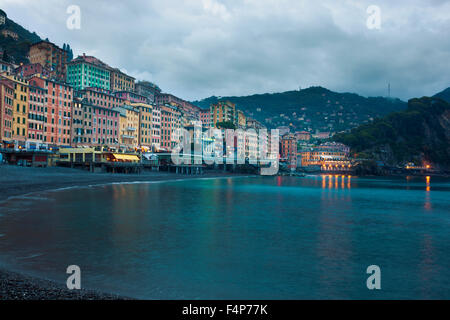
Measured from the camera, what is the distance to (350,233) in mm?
23672

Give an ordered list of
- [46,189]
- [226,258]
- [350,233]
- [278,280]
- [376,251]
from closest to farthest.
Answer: [278,280] < [226,258] < [376,251] < [350,233] < [46,189]

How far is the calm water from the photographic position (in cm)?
1202

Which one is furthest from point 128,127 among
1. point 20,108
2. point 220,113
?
point 220,113

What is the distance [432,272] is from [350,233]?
29.7 feet

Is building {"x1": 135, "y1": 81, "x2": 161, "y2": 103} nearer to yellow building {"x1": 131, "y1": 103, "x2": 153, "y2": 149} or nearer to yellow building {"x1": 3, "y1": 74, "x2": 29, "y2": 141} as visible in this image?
yellow building {"x1": 131, "y1": 103, "x2": 153, "y2": 149}

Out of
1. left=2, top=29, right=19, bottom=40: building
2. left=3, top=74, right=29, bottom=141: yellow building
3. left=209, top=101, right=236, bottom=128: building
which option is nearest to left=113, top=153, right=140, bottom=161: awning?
left=3, top=74, right=29, bottom=141: yellow building

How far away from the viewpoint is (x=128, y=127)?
112188 millimetres

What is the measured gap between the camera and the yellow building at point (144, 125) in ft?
396

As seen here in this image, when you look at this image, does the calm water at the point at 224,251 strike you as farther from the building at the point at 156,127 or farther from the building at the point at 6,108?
the building at the point at 156,127

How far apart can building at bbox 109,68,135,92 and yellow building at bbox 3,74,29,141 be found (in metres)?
60.4

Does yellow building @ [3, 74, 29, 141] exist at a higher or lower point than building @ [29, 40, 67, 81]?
lower

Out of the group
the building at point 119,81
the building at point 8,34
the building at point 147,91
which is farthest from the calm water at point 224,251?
the building at point 8,34
